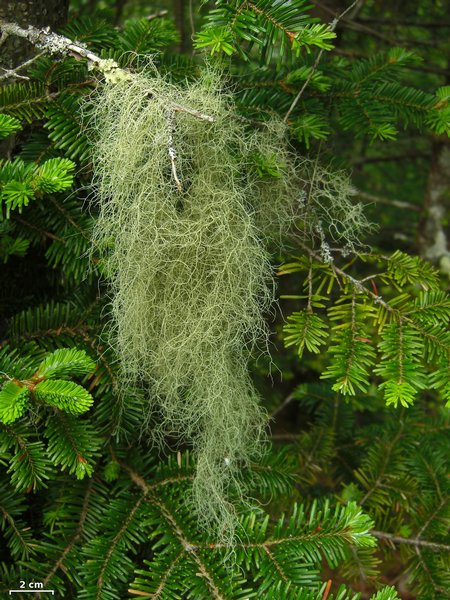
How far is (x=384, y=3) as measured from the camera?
303cm

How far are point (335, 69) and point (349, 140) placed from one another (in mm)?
1439

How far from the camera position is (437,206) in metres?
2.23

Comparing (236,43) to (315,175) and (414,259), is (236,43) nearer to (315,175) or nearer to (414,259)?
(315,175)

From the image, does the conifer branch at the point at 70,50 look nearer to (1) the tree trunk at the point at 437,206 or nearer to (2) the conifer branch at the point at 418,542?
(2) the conifer branch at the point at 418,542

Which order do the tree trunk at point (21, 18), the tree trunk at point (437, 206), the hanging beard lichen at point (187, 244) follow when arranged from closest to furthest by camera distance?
the hanging beard lichen at point (187, 244) → the tree trunk at point (21, 18) → the tree trunk at point (437, 206)

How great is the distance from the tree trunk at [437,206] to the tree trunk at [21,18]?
4.88 feet

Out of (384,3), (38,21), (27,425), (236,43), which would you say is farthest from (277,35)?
(384,3)

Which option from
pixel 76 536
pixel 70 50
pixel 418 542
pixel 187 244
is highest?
pixel 70 50

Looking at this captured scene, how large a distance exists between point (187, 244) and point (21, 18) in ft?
2.06

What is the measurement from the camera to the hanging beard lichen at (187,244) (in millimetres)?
1009

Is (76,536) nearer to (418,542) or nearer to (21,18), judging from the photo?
(418,542)

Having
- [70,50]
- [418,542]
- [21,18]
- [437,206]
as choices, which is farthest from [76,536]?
[437,206]

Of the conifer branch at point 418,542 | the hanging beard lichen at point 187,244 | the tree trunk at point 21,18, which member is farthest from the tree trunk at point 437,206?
the tree trunk at point 21,18

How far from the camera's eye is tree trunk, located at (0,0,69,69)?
1.19 metres
